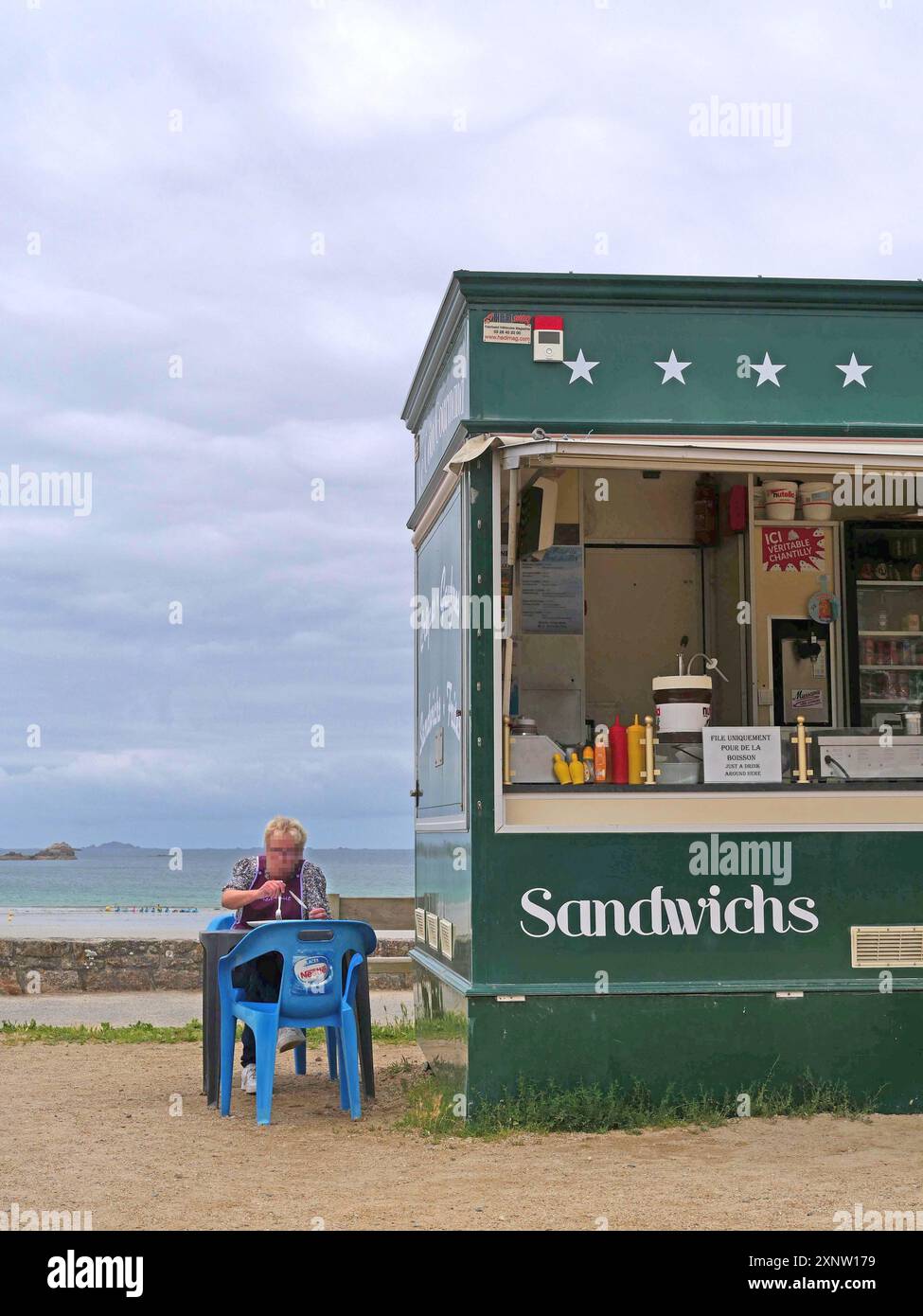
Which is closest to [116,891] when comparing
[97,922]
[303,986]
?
[97,922]

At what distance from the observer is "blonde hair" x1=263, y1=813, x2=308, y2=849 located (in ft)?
24.5

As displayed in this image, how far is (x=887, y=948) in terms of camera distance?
6535 millimetres

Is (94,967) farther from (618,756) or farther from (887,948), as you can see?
(887,948)

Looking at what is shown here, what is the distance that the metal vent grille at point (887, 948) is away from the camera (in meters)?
6.52

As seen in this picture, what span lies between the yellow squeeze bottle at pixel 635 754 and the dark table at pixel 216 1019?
Answer: 1588 millimetres

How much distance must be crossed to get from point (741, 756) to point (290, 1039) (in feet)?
8.93

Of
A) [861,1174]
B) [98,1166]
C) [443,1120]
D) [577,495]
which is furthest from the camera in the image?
[577,495]

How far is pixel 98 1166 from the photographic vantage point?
18.6ft

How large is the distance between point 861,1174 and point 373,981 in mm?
7383

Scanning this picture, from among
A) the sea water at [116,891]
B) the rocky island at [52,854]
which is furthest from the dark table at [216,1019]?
the rocky island at [52,854]
